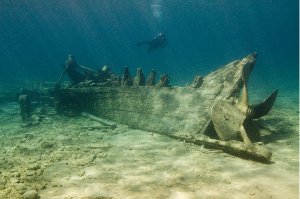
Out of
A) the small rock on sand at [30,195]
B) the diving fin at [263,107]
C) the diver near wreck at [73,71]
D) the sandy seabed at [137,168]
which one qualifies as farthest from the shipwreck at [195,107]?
the small rock on sand at [30,195]

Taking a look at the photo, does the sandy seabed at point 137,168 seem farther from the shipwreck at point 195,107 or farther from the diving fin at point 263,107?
the diving fin at point 263,107

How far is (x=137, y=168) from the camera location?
5.10 m

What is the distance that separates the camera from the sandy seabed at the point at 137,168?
4020mm

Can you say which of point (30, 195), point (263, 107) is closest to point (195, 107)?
point (263, 107)

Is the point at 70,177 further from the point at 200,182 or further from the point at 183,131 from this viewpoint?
the point at 183,131

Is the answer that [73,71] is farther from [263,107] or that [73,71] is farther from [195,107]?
[263,107]

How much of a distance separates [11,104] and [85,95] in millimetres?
6956

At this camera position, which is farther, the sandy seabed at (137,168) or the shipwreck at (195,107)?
the shipwreck at (195,107)

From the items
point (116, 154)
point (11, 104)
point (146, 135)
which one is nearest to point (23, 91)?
point (11, 104)

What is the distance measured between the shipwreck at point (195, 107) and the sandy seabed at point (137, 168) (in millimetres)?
287

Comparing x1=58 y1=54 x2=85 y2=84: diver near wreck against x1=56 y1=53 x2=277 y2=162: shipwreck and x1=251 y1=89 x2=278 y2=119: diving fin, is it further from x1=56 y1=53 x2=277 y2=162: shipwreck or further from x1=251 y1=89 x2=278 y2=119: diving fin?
x1=251 y1=89 x2=278 y2=119: diving fin

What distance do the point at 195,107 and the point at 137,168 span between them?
2.97 m

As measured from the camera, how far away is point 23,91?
13586 mm

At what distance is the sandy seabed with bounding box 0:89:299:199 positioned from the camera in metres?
4.02
